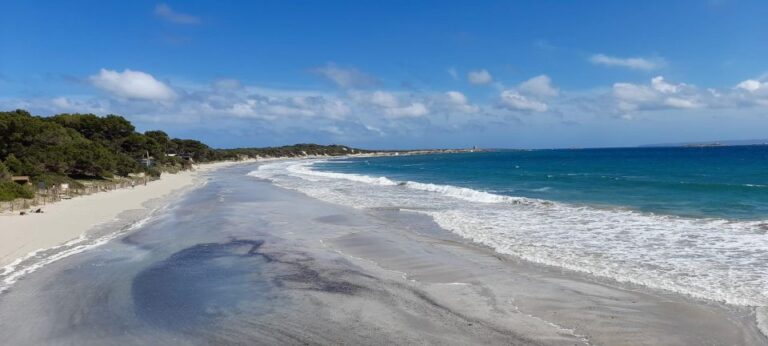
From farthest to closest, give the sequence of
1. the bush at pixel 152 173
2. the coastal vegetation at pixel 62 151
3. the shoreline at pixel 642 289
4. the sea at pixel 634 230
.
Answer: the bush at pixel 152 173
the coastal vegetation at pixel 62 151
the sea at pixel 634 230
the shoreline at pixel 642 289

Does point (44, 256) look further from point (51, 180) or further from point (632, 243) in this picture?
point (51, 180)

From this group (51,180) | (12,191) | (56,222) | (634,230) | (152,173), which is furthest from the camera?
(152,173)

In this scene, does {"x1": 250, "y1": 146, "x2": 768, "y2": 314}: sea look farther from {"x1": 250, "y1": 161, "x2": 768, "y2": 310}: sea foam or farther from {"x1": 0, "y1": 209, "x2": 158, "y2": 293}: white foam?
{"x1": 0, "y1": 209, "x2": 158, "y2": 293}: white foam

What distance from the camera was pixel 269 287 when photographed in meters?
9.34

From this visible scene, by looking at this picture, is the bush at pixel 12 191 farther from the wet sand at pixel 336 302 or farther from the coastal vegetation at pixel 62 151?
the wet sand at pixel 336 302

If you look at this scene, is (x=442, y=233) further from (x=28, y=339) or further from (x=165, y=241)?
(x=28, y=339)

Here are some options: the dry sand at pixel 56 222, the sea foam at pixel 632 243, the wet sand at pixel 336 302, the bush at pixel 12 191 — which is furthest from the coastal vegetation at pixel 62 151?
the sea foam at pixel 632 243

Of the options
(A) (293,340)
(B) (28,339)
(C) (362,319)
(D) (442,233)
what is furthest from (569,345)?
(D) (442,233)

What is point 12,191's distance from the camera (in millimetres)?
22344

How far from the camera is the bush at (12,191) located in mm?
21442

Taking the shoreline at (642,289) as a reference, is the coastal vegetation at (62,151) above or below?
above

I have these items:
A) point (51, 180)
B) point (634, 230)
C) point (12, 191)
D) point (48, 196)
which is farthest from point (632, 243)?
point (51, 180)

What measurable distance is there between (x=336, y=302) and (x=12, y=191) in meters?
20.2

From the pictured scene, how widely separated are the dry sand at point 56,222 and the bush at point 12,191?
1179 mm
